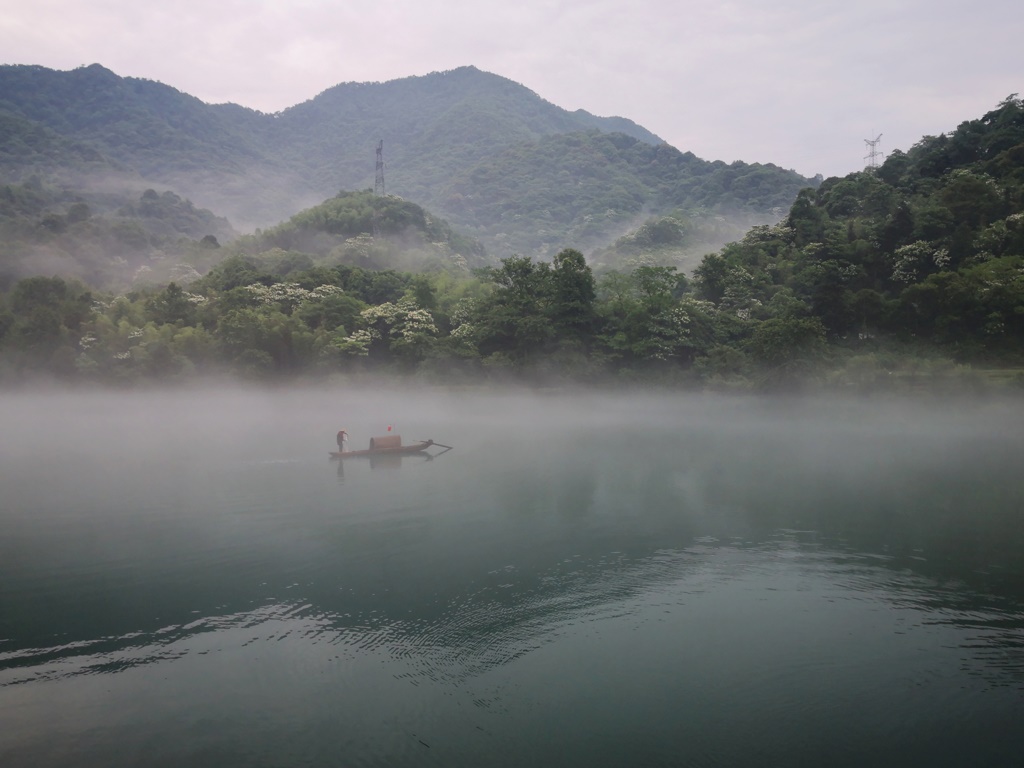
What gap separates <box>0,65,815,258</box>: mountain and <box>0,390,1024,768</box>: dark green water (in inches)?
3763

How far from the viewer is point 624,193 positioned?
129m

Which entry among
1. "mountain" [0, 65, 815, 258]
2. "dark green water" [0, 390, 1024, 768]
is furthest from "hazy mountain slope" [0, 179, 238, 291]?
"dark green water" [0, 390, 1024, 768]

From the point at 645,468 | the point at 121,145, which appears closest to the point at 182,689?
the point at 645,468

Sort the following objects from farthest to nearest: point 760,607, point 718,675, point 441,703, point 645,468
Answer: point 645,468
point 760,607
point 718,675
point 441,703

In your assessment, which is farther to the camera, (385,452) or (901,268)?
(901,268)

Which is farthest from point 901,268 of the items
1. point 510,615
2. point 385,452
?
point 510,615

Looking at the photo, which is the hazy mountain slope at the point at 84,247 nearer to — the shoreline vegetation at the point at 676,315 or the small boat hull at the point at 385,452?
the shoreline vegetation at the point at 676,315

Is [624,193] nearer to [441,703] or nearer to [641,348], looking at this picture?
[641,348]

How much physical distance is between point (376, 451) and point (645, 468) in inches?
372

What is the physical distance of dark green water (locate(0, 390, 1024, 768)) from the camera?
7.53 meters

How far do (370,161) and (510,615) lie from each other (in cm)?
17412

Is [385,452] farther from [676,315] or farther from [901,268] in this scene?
[901,268]

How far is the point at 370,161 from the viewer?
558ft

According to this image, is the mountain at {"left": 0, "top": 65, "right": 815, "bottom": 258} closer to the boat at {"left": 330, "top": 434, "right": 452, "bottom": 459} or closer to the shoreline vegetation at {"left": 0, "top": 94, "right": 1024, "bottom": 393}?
the shoreline vegetation at {"left": 0, "top": 94, "right": 1024, "bottom": 393}
